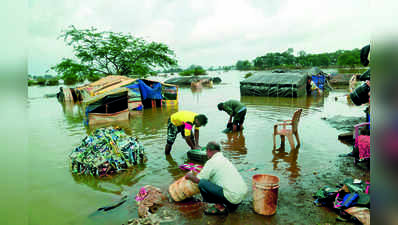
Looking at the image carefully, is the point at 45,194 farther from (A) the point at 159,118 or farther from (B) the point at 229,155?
(A) the point at 159,118

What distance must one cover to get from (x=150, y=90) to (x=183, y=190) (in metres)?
14.4

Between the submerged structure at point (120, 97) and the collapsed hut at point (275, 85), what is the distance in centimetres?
888

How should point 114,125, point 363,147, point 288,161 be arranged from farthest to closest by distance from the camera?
point 114,125 < point 288,161 < point 363,147

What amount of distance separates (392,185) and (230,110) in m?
8.64

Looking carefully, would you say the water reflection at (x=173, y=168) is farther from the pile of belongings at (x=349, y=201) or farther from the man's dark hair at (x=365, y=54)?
the man's dark hair at (x=365, y=54)

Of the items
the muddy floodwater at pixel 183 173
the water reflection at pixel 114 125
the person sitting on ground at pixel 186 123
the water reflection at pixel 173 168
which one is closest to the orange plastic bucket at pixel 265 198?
the muddy floodwater at pixel 183 173

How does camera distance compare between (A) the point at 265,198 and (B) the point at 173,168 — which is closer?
(A) the point at 265,198

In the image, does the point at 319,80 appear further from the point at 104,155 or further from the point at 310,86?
the point at 104,155

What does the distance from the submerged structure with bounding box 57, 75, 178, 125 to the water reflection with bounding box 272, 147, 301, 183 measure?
9080mm

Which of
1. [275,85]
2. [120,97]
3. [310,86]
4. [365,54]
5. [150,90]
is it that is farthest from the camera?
[310,86]

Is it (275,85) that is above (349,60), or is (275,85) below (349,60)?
below

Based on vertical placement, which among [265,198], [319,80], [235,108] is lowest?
[265,198]

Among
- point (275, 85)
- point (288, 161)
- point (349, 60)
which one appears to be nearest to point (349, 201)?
point (288, 161)

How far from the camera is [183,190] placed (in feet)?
15.3
